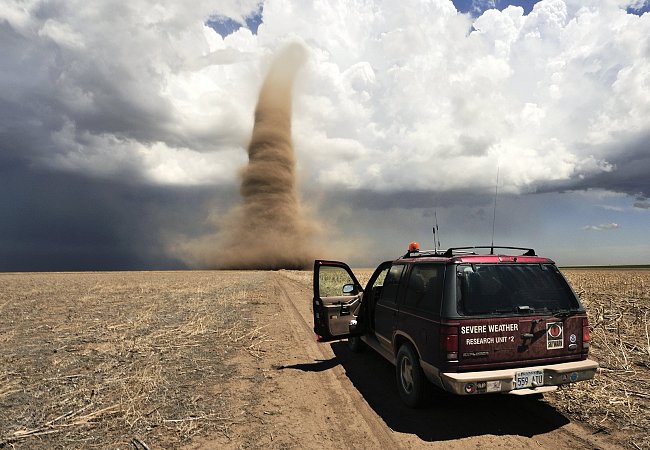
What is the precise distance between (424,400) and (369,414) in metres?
0.72

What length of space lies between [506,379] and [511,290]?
1018 millimetres

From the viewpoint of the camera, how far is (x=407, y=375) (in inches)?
213

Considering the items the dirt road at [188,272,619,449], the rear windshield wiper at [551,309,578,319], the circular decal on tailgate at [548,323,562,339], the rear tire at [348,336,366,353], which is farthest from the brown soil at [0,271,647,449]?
the rear windshield wiper at [551,309,578,319]

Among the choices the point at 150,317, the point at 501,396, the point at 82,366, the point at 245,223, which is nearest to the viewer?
the point at 501,396

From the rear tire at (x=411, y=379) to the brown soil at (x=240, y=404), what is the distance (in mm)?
159

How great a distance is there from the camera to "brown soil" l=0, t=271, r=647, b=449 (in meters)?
4.37

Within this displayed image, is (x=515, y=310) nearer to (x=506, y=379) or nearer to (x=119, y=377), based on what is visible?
(x=506, y=379)

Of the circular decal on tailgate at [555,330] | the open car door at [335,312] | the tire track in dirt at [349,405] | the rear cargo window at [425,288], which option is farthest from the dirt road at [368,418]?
the rear cargo window at [425,288]

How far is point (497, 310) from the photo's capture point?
4.61 m

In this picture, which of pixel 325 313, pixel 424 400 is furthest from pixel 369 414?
pixel 325 313

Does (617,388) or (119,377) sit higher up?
(617,388)

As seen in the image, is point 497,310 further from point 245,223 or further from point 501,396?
point 245,223

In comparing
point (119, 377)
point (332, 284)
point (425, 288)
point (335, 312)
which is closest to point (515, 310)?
point (425, 288)

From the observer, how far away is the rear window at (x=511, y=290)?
462 centimetres
